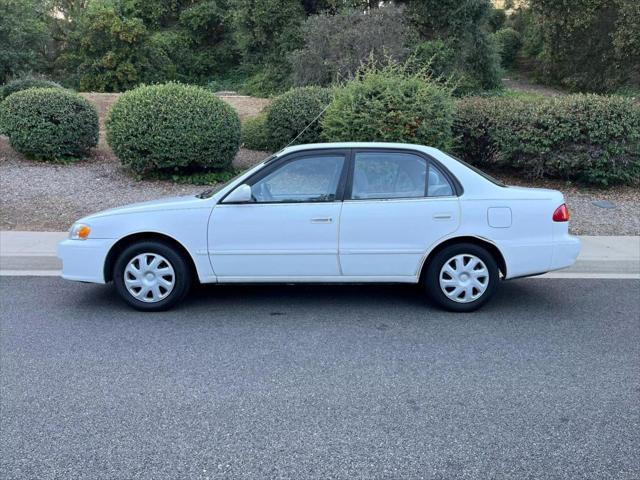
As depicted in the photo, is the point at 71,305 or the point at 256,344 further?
the point at 71,305

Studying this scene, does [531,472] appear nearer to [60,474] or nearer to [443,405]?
[443,405]

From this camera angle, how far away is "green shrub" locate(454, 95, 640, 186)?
34.2 ft

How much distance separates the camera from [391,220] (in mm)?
5711

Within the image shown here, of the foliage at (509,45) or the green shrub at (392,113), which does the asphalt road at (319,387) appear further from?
the foliage at (509,45)

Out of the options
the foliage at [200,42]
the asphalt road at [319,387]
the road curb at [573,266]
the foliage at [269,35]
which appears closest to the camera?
the asphalt road at [319,387]

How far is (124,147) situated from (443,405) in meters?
8.28

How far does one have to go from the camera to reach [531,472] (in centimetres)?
330

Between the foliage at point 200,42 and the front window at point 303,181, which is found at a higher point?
the foliage at point 200,42

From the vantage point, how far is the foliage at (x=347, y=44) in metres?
17.4

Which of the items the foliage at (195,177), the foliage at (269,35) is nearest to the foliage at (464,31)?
the foliage at (269,35)

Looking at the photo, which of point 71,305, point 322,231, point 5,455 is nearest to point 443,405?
point 322,231

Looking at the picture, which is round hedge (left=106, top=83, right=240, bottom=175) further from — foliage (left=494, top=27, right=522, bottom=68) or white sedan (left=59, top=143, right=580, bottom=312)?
foliage (left=494, top=27, right=522, bottom=68)

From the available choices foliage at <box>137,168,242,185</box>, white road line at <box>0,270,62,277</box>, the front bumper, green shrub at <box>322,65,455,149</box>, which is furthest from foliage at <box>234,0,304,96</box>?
the front bumper

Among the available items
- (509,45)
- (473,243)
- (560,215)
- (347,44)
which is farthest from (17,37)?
(509,45)
